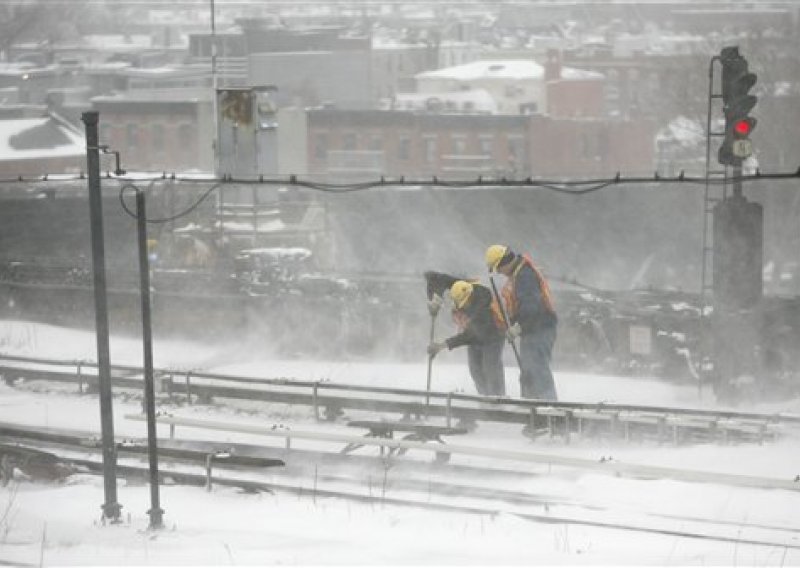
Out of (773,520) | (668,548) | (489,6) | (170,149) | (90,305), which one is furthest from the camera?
(489,6)

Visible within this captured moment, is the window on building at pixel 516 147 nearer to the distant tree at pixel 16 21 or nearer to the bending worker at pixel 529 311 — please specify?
the bending worker at pixel 529 311

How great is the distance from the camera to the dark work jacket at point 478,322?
1454cm

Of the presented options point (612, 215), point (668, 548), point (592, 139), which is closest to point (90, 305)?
point (668, 548)

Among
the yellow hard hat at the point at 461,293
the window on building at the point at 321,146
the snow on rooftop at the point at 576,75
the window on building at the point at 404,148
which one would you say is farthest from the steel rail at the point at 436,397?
the snow on rooftop at the point at 576,75

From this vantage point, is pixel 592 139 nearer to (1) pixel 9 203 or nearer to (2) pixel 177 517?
(1) pixel 9 203

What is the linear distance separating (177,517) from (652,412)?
5.41 meters

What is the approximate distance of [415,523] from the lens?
11047 mm

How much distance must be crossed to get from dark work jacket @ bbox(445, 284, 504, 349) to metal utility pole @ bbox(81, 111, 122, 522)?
4417 millimetres

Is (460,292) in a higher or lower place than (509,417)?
higher

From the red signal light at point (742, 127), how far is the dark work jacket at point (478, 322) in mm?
3378

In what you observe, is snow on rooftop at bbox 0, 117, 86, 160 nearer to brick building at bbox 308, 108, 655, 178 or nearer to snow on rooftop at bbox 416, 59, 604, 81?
brick building at bbox 308, 108, 655, 178

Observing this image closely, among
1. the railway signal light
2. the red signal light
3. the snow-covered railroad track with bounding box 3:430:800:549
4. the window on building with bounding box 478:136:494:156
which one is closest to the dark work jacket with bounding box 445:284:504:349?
the snow-covered railroad track with bounding box 3:430:800:549

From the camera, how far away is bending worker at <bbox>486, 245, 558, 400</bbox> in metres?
14.3

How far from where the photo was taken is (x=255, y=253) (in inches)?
1039
